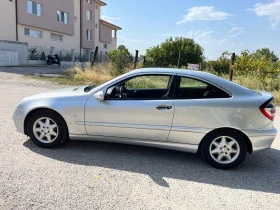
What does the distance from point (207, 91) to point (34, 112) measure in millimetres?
2979

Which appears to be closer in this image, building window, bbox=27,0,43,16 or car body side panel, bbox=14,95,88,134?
car body side panel, bbox=14,95,88,134

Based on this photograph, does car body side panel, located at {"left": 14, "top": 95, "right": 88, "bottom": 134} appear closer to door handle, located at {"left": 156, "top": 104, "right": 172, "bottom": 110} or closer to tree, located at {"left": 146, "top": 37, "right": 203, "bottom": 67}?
door handle, located at {"left": 156, "top": 104, "right": 172, "bottom": 110}

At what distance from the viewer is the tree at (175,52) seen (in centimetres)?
2169

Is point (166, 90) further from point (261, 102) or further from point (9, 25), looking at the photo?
point (9, 25)

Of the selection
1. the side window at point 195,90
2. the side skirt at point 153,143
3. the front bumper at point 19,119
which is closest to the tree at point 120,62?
the front bumper at point 19,119

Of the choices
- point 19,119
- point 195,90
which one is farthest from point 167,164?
point 19,119

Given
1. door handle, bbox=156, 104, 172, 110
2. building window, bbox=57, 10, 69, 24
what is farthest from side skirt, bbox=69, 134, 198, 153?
building window, bbox=57, 10, 69, 24

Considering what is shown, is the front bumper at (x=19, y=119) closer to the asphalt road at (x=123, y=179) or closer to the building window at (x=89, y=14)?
the asphalt road at (x=123, y=179)

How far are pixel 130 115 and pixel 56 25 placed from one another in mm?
32156

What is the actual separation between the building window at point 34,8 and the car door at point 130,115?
2817 cm

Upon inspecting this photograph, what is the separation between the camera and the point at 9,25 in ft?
87.3

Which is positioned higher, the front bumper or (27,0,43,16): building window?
(27,0,43,16): building window

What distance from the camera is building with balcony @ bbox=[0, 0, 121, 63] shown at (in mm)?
27031

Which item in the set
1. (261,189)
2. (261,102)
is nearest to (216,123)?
(261,102)
